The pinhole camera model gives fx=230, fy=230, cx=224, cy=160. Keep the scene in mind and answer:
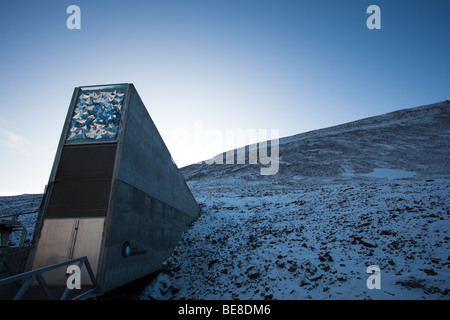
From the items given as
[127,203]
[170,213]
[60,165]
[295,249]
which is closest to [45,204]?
[60,165]

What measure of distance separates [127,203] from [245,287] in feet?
20.4

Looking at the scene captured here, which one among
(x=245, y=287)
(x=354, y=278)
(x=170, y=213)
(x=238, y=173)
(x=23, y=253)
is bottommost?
(x=245, y=287)

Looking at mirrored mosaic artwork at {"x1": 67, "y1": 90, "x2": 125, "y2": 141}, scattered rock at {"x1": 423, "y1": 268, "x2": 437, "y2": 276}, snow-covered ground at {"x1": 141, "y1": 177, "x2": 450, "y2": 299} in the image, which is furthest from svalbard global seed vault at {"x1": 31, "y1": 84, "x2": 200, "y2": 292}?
scattered rock at {"x1": 423, "y1": 268, "x2": 437, "y2": 276}

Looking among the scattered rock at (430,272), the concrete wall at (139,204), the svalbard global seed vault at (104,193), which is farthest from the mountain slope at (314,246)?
the svalbard global seed vault at (104,193)

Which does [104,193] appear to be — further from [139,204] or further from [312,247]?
[312,247]

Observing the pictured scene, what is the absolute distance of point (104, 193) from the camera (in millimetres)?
8484

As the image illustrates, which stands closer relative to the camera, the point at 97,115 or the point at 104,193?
the point at 104,193

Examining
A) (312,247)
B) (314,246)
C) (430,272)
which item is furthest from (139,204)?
(430,272)

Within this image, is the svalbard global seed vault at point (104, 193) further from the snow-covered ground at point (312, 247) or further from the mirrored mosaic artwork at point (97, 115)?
the snow-covered ground at point (312, 247)

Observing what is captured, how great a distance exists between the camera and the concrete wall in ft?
27.1

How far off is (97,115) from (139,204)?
424 cm

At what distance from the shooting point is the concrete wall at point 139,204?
325 inches

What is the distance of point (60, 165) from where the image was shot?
920 centimetres
